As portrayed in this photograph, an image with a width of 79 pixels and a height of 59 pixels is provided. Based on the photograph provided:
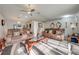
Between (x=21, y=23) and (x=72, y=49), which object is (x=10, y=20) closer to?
(x=21, y=23)

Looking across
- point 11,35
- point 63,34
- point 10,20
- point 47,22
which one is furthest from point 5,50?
point 63,34

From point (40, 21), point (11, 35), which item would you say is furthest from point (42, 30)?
point (11, 35)

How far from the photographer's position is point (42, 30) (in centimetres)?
239

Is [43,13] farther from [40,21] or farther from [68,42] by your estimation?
[68,42]

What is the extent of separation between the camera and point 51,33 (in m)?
2.38

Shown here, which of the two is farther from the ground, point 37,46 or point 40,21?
point 40,21

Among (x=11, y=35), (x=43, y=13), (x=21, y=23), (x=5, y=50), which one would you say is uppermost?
A: (x=43, y=13)

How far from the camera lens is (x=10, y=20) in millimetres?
2311

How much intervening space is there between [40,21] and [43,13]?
15 centimetres

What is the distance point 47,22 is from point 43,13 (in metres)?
0.18

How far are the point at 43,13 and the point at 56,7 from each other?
25 centimetres

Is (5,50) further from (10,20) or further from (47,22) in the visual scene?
(47,22)

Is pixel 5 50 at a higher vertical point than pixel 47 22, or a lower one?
lower

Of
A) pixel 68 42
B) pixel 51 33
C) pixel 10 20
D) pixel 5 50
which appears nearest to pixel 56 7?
pixel 51 33
